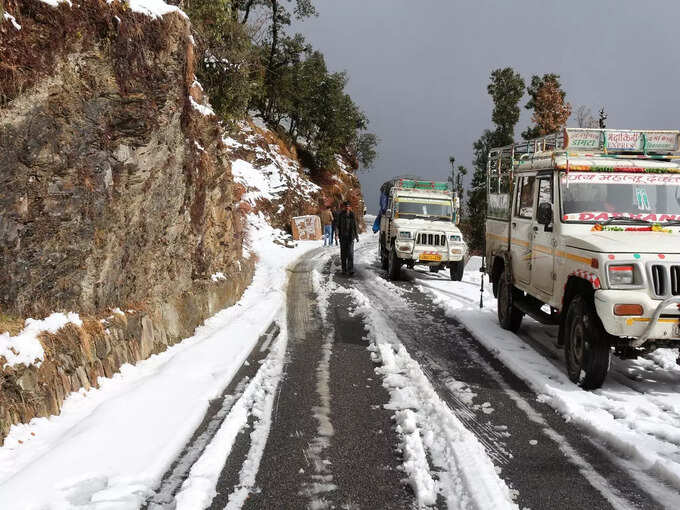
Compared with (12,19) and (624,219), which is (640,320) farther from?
(12,19)

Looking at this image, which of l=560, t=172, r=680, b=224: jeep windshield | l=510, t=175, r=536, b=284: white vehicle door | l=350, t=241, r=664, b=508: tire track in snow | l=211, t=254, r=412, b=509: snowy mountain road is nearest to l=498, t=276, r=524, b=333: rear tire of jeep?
l=510, t=175, r=536, b=284: white vehicle door

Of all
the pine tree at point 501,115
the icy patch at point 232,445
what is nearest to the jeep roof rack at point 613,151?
the icy patch at point 232,445

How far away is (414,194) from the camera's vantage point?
16.5 metres

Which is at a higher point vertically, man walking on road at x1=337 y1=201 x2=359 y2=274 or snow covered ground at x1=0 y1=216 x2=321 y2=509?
man walking on road at x1=337 y1=201 x2=359 y2=274

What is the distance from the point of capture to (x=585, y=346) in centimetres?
560

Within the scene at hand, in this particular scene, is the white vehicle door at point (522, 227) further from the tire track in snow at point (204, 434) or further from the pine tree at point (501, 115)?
the pine tree at point (501, 115)

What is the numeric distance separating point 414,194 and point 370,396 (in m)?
11.7

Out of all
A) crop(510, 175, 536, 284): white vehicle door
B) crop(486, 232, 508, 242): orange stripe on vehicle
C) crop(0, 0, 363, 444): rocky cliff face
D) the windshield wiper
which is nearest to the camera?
crop(0, 0, 363, 444): rocky cliff face

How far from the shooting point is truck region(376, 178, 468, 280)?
15.0 meters

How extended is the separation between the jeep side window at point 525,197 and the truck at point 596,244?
17 mm

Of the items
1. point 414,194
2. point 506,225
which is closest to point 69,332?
point 506,225

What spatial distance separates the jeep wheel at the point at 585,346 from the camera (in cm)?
545

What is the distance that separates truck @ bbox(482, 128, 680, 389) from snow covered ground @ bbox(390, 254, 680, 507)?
11.9 inches

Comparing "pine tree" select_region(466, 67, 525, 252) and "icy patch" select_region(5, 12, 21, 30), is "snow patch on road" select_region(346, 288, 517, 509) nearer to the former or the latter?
"icy patch" select_region(5, 12, 21, 30)
